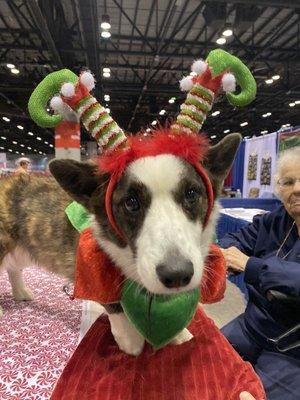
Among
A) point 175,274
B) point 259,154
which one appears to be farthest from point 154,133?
point 259,154

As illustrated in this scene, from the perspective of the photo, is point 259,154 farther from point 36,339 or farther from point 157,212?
point 157,212

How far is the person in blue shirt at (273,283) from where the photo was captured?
149 centimetres

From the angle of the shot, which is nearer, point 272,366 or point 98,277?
point 98,277

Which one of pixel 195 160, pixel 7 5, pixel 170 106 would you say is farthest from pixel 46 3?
pixel 170 106

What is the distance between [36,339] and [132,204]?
120cm

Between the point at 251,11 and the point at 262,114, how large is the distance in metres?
13.1

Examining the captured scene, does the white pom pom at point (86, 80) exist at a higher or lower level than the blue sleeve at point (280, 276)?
higher

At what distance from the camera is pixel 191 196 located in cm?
111

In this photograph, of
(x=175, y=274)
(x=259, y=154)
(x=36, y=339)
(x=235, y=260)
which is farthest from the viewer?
(x=259, y=154)

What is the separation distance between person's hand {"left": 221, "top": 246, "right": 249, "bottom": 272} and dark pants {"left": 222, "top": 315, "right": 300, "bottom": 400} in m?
0.34

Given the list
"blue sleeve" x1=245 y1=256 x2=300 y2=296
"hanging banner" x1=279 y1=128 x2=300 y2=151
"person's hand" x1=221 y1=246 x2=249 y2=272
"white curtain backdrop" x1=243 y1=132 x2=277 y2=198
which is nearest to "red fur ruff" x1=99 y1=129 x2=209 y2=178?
"blue sleeve" x1=245 y1=256 x2=300 y2=296

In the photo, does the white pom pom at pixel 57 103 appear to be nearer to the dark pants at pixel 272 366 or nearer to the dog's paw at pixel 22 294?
the dark pants at pixel 272 366

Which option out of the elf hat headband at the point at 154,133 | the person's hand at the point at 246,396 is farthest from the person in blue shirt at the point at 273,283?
the elf hat headband at the point at 154,133

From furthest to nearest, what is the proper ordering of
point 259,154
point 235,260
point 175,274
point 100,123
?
point 259,154 < point 235,260 < point 100,123 < point 175,274
